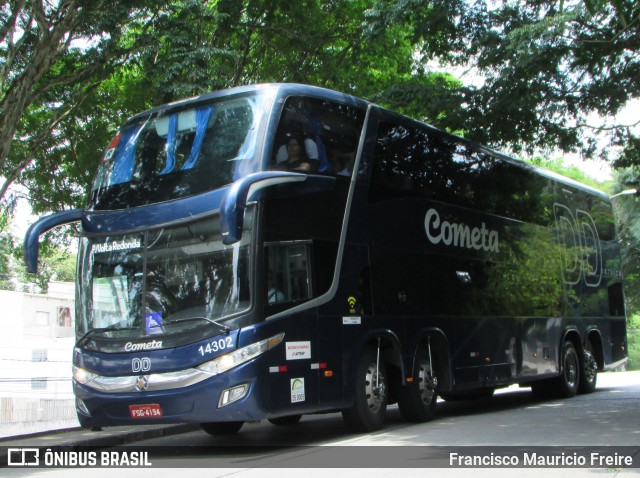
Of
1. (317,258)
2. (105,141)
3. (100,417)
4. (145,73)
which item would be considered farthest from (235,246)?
(105,141)

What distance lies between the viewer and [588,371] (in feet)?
59.2

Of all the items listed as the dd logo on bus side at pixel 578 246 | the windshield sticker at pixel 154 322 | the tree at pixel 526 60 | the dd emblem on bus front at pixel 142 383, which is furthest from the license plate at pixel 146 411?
the dd logo on bus side at pixel 578 246

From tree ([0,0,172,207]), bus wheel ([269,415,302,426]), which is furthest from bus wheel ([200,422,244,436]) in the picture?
tree ([0,0,172,207])

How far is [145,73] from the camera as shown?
46.6ft

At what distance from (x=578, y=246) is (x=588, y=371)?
2755mm

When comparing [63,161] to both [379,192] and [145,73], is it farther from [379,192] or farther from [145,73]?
[379,192]

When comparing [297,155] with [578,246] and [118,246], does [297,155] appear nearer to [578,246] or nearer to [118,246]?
[118,246]

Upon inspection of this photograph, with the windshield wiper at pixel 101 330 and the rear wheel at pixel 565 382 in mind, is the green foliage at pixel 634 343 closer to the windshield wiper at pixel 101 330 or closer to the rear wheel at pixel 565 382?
the rear wheel at pixel 565 382

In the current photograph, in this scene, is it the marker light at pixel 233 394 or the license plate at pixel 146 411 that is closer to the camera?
the marker light at pixel 233 394

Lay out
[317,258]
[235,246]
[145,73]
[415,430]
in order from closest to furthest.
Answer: [235,246], [317,258], [415,430], [145,73]

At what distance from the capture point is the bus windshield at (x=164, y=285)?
9.38 meters

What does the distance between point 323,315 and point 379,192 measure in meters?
2.31

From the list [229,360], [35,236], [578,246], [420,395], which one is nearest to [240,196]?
[229,360]

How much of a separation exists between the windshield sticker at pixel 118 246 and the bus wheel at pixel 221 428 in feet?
10.8
